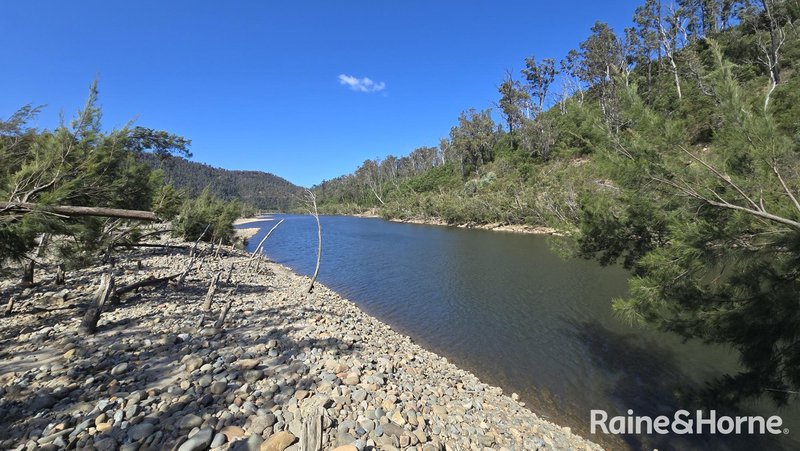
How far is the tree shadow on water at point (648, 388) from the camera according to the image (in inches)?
272

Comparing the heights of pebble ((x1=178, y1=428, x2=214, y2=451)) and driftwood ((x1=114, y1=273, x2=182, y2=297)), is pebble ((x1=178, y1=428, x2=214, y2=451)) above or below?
below

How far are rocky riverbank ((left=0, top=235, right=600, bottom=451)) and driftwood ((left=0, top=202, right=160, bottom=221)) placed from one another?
292 cm

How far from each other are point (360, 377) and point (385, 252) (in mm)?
25720

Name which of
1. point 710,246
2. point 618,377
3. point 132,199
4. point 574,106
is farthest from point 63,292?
point 618,377

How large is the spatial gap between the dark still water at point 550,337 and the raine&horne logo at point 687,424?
0.67 feet

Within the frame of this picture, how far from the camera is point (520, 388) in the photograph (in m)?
9.05

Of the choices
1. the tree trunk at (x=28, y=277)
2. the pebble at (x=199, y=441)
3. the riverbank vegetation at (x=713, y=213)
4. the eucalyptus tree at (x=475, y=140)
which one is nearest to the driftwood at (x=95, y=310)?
the pebble at (x=199, y=441)

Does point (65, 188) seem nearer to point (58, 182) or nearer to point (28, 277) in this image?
point (58, 182)

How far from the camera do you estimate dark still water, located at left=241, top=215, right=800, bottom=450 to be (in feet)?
26.9

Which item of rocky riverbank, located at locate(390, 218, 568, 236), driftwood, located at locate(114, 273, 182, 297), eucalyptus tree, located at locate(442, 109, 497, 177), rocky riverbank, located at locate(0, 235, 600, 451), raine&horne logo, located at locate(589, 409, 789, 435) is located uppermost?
eucalyptus tree, located at locate(442, 109, 497, 177)

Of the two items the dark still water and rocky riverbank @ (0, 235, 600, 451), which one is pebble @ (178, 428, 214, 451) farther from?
the dark still water

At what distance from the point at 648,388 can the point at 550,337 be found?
11.4ft

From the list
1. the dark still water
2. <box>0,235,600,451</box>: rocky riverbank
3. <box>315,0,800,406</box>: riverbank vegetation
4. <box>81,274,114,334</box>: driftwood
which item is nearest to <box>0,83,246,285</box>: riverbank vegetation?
<box>81,274,114,334</box>: driftwood

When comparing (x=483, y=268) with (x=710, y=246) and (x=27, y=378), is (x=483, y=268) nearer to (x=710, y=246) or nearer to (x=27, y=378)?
(x=710, y=246)
